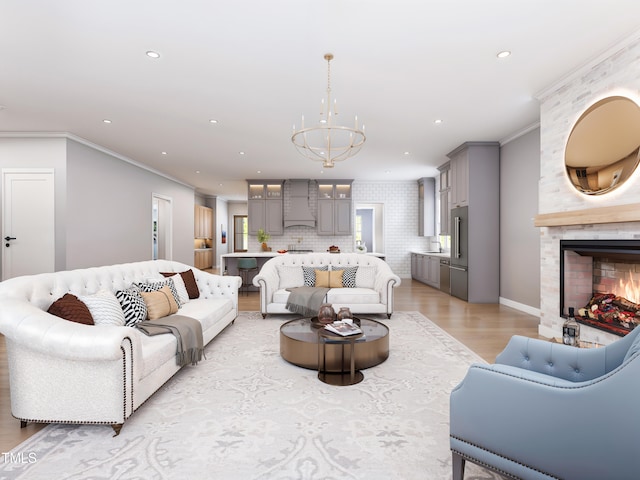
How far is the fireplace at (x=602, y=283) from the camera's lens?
3082mm

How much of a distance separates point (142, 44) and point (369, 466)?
3.66m

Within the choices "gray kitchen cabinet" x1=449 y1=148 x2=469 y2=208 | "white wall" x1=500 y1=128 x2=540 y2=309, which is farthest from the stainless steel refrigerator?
"white wall" x1=500 y1=128 x2=540 y2=309

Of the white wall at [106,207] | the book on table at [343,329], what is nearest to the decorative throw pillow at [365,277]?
the book on table at [343,329]

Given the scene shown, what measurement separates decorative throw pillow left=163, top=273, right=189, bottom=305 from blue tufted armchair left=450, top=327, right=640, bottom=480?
10.7 ft

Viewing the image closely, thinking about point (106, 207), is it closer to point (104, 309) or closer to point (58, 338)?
point (104, 309)

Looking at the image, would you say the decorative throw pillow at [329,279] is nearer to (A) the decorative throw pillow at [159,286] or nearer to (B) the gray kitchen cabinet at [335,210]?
(A) the decorative throw pillow at [159,286]

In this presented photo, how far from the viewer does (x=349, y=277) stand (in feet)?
17.5

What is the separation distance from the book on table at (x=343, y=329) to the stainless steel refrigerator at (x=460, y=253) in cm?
394

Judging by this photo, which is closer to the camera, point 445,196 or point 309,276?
point 309,276

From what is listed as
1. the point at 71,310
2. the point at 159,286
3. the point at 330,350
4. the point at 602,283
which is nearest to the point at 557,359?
the point at 330,350

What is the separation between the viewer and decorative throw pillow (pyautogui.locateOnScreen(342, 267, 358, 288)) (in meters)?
5.29

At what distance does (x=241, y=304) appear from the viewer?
6.11m

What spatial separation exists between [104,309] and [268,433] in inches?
61.9

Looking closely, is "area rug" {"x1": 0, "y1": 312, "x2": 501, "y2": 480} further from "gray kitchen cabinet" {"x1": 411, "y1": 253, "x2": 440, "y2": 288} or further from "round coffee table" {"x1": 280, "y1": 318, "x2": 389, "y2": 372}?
"gray kitchen cabinet" {"x1": 411, "y1": 253, "x2": 440, "y2": 288}
